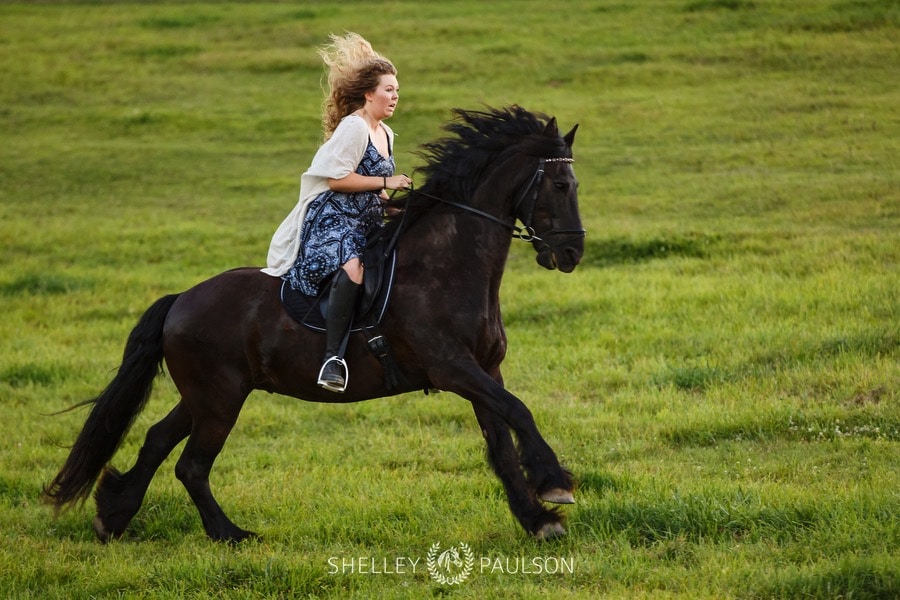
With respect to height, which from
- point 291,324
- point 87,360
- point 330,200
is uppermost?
point 330,200

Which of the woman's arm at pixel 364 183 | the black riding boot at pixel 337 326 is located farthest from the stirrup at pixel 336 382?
the woman's arm at pixel 364 183

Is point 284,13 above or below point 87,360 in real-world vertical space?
above

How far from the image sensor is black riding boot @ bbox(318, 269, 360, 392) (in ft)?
21.5

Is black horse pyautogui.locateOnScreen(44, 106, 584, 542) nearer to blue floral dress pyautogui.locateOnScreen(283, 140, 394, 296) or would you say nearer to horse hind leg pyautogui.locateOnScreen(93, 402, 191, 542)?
horse hind leg pyautogui.locateOnScreen(93, 402, 191, 542)

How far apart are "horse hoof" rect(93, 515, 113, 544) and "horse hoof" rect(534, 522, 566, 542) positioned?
3.04m

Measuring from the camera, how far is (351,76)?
682 centimetres

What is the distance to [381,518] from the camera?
6.99 m

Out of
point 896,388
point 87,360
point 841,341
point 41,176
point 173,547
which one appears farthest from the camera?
point 41,176

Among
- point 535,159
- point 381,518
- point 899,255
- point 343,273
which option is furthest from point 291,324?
point 899,255

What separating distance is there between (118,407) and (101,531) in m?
0.88

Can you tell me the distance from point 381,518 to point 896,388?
4713mm

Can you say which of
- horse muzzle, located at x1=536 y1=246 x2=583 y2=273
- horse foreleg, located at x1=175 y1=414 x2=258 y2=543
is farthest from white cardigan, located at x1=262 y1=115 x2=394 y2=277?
→ horse muzzle, located at x1=536 y1=246 x2=583 y2=273

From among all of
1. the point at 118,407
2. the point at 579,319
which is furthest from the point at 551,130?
the point at 579,319

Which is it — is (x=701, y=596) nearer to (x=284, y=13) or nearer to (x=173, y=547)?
(x=173, y=547)
